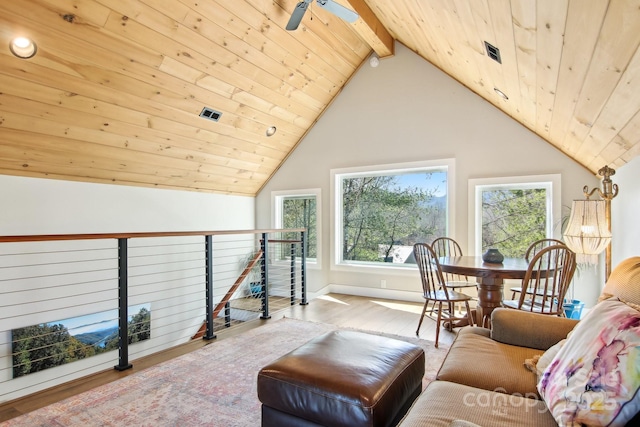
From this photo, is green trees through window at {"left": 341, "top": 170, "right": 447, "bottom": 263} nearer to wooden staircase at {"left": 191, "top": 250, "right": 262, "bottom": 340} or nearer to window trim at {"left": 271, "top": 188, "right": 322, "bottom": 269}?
window trim at {"left": 271, "top": 188, "right": 322, "bottom": 269}

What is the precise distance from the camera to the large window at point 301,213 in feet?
19.0

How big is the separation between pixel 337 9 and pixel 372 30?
158 cm

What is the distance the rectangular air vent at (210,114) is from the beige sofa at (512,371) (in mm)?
3458

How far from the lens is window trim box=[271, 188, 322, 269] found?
5699mm

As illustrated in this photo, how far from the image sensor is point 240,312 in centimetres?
568

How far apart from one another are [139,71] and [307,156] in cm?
295

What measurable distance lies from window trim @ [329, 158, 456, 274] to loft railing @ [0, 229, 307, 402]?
757mm

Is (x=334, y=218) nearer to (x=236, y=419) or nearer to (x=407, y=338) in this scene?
(x=407, y=338)

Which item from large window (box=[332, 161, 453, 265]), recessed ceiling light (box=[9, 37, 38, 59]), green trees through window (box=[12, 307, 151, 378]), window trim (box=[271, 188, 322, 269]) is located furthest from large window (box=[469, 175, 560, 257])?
recessed ceiling light (box=[9, 37, 38, 59])

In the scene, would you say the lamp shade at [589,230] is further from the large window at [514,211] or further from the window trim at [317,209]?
the window trim at [317,209]

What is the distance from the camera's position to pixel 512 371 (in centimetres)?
166

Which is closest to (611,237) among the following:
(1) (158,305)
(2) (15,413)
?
(2) (15,413)

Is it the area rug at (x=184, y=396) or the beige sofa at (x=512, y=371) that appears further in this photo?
the area rug at (x=184, y=396)

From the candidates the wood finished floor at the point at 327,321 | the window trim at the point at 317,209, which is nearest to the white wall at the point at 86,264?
the wood finished floor at the point at 327,321
